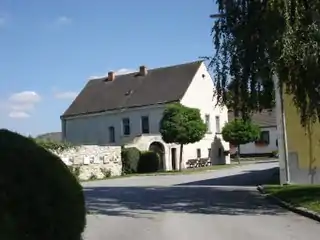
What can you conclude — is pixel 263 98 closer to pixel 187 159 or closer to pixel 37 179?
pixel 37 179

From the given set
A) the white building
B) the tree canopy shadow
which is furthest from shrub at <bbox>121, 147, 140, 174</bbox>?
the tree canopy shadow

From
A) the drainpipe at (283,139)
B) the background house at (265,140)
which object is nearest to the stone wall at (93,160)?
the drainpipe at (283,139)

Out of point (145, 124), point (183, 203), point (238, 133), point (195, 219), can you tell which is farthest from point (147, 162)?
point (195, 219)

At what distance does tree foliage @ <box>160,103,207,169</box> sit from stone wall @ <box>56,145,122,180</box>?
14.2 feet

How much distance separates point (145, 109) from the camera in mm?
59281

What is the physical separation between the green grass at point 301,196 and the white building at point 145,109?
32.3 meters

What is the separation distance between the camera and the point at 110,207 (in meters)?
19.9

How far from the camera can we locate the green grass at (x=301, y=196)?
1728 cm

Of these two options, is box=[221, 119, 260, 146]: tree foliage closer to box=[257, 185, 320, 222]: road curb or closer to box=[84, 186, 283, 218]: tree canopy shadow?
box=[84, 186, 283, 218]: tree canopy shadow

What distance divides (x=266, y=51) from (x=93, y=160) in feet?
98.5

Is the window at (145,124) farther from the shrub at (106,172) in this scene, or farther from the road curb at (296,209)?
the road curb at (296,209)

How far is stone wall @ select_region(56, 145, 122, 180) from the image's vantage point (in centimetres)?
4319

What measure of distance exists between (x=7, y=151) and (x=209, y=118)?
5689 cm

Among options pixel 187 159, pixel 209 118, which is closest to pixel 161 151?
pixel 187 159
